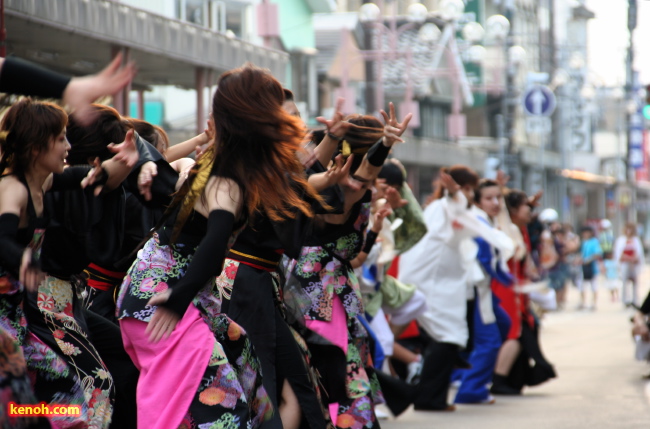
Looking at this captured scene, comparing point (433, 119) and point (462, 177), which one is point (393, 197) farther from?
point (433, 119)

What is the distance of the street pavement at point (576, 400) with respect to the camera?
798 cm

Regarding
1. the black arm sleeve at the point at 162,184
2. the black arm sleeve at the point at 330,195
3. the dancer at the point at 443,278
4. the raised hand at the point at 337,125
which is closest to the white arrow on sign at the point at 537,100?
the dancer at the point at 443,278

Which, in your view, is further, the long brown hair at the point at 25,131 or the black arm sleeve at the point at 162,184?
the black arm sleeve at the point at 162,184

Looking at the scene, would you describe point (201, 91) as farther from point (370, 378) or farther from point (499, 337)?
point (370, 378)

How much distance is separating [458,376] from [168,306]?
694 cm

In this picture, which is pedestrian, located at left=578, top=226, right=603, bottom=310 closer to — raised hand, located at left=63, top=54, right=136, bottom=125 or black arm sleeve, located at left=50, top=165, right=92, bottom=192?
black arm sleeve, located at left=50, top=165, right=92, bottom=192

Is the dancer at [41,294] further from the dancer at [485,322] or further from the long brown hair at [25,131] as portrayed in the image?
the dancer at [485,322]

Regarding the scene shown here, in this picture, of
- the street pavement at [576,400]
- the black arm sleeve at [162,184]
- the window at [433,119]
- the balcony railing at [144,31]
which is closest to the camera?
the black arm sleeve at [162,184]

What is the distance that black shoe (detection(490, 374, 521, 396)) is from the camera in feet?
32.3

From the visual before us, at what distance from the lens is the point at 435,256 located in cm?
915

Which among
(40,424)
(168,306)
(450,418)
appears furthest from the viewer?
(450,418)

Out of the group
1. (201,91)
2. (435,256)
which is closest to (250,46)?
(201,91)

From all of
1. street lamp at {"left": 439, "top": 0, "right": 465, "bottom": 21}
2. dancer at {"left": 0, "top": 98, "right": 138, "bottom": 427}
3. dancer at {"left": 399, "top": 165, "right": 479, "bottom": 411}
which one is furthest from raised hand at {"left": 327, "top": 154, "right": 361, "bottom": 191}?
street lamp at {"left": 439, "top": 0, "right": 465, "bottom": 21}

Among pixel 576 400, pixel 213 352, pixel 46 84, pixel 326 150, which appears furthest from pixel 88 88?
pixel 576 400
